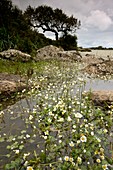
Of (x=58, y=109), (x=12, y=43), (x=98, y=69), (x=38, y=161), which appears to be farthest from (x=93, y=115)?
(x=12, y=43)

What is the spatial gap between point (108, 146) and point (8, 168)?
1.66 metres

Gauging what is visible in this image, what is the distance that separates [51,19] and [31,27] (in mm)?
9347

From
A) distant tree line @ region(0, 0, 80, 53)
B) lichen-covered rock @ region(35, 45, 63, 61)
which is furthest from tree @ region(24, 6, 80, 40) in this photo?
lichen-covered rock @ region(35, 45, 63, 61)

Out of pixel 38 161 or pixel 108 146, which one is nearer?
pixel 38 161

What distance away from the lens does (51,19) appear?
45469mm

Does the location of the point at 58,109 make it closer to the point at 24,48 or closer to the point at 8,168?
the point at 8,168

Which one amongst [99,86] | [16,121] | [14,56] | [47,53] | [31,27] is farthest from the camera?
[31,27]

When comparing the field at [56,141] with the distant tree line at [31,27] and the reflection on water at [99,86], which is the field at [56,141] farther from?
the distant tree line at [31,27]

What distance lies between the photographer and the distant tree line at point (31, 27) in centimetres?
2436

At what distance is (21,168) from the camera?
11.6 ft

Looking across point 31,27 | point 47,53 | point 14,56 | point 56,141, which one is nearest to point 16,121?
point 56,141

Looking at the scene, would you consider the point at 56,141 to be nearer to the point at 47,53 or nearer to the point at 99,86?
the point at 99,86

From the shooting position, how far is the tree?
147 feet

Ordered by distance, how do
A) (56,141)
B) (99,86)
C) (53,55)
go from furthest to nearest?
(53,55) < (99,86) < (56,141)
